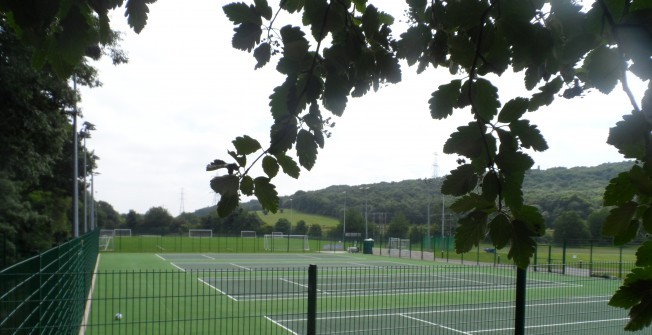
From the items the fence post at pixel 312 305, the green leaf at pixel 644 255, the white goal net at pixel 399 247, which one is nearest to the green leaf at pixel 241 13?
the green leaf at pixel 644 255

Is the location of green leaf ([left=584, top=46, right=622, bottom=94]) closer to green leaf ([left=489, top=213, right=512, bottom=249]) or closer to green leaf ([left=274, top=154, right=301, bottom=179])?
green leaf ([left=489, top=213, right=512, bottom=249])

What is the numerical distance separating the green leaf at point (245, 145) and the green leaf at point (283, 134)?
9cm

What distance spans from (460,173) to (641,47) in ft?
1.73

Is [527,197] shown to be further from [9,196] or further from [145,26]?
[9,196]

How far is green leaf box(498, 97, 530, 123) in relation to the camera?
165 centimetres

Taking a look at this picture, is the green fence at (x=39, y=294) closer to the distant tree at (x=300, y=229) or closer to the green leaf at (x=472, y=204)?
the green leaf at (x=472, y=204)

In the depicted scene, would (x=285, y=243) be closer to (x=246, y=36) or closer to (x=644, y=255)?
(x=246, y=36)

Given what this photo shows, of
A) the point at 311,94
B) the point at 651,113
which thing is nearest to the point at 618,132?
the point at 651,113

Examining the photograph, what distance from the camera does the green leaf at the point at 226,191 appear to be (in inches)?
64.6

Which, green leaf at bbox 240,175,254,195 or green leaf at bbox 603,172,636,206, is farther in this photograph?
green leaf at bbox 240,175,254,195

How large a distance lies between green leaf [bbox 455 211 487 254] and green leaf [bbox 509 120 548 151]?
23cm

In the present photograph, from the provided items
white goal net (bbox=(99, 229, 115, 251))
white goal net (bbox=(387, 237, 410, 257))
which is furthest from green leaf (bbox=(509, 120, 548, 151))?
white goal net (bbox=(99, 229, 115, 251))

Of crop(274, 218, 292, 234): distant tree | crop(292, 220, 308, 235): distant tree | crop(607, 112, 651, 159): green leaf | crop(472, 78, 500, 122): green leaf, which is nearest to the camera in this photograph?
crop(607, 112, 651, 159): green leaf

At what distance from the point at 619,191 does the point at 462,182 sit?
1.27 feet
